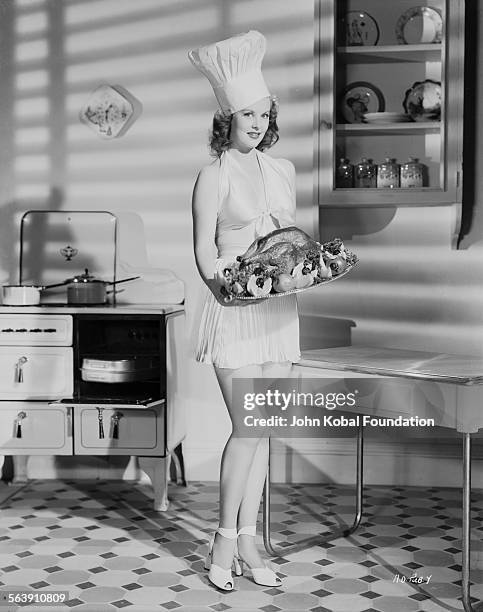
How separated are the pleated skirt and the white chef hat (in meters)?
0.65

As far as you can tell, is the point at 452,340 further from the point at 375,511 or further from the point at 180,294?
the point at 180,294

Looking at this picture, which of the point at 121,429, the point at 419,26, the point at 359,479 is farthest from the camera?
the point at 121,429

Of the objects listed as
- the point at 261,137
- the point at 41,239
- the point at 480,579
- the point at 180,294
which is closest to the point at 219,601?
the point at 480,579

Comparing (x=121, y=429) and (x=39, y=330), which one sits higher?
(x=39, y=330)

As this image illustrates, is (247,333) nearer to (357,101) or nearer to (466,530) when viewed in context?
(466,530)

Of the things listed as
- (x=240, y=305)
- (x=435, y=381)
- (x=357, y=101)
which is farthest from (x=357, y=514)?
(x=357, y=101)

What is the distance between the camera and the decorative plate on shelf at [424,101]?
3902 millimetres

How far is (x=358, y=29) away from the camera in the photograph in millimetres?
3939

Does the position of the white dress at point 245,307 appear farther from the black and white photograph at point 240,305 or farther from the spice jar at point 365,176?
the spice jar at point 365,176

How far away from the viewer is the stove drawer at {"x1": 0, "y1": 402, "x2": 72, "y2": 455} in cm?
408

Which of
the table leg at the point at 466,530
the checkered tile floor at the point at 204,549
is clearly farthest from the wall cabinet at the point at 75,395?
the table leg at the point at 466,530

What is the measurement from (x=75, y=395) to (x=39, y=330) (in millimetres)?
326

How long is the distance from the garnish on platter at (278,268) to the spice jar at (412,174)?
1180 millimetres

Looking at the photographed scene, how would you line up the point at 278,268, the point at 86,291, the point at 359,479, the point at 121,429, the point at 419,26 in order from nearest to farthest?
1. the point at 278,268
2. the point at 359,479
3. the point at 419,26
4. the point at 121,429
5. the point at 86,291
